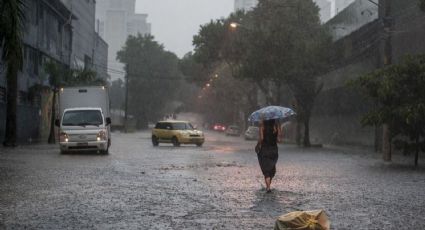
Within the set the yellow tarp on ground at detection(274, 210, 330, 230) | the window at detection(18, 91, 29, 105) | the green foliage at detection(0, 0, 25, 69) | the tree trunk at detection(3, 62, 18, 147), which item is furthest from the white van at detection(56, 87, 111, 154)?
the yellow tarp on ground at detection(274, 210, 330, 230)

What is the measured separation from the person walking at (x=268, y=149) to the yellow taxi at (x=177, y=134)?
79.1 ft

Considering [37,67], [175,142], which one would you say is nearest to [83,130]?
[175,142]

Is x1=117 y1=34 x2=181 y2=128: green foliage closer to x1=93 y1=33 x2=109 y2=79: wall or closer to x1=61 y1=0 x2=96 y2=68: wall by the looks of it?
x1=93 y1=33 x2=109 y2=79: wall

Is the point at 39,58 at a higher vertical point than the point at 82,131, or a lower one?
higher

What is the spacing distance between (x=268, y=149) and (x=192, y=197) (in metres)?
2.56

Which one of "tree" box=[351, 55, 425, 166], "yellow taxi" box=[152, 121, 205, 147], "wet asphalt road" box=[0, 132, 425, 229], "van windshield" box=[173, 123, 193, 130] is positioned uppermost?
"tree" box=[351, 55, 425, 166]

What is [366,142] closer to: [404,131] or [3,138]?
[404,131]

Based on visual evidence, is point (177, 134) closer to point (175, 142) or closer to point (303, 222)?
point (175, 142)

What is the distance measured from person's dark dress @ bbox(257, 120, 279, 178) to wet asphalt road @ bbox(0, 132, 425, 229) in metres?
0.52

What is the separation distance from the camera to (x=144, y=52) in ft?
354

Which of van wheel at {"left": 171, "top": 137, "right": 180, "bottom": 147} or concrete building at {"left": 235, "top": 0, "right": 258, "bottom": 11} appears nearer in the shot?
van wheel at {"left": 171, "top": 137, "right": 180, "bottom": 147}

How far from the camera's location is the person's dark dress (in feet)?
44.5

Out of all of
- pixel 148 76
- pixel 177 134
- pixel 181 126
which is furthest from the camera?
pixel 148 76

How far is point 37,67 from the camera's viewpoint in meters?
42.2
